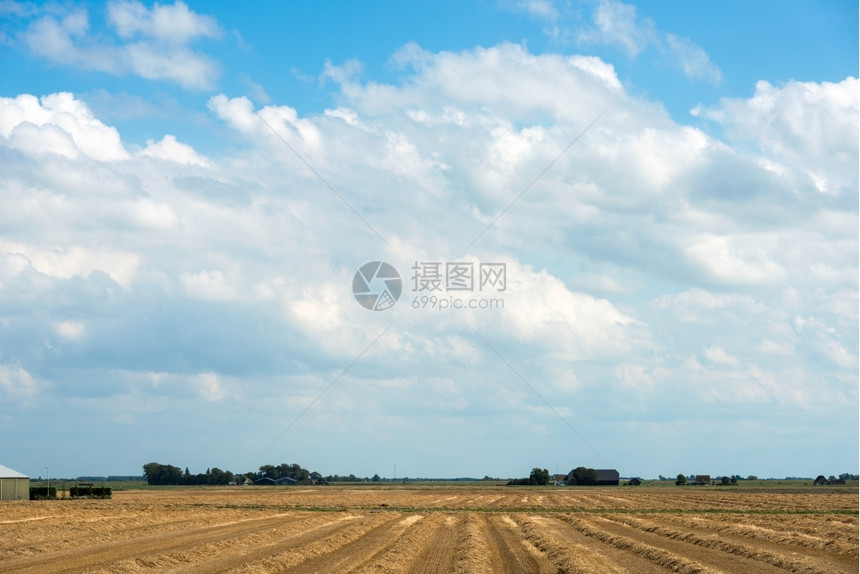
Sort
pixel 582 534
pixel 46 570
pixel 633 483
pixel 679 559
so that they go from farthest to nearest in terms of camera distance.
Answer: pixel 633 483 → pixel 582 534 → pixel 679 559 → pixel 46 570

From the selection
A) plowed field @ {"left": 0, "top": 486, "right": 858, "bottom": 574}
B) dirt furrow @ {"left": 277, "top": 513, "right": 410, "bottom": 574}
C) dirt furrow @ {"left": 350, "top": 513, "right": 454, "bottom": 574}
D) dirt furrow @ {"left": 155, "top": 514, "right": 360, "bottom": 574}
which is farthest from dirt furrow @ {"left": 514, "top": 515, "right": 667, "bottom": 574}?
dirt furrow @ {"left": 155, "top": 514, "right": 360, "bottom": 574}

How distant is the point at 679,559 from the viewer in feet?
97.6

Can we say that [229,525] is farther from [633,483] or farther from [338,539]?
[633,483]

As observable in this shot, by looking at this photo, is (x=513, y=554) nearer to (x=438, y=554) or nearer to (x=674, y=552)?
(x=438, y=554)

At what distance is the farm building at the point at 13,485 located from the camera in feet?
277

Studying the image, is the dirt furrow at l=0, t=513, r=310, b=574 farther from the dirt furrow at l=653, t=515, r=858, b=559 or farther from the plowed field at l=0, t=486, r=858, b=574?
the dirt furrow at l=653, t=515, r=858, b=559

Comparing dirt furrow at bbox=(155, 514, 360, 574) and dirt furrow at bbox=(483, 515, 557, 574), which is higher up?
Result: dirt furrow at bbox=(483, 515, 557, 574)

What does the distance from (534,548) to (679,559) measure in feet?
22.0

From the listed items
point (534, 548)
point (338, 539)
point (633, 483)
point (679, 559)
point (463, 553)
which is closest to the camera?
point (679, 559)

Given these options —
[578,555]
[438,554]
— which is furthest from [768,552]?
[438,554]

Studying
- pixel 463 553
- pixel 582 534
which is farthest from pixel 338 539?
pixel 582 534

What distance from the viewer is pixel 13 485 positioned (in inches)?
3371

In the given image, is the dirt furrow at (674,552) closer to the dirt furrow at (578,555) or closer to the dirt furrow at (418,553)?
the dirt furrow at (578,555)

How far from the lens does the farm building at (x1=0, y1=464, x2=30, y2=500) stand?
84.4 m
